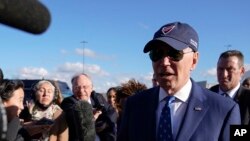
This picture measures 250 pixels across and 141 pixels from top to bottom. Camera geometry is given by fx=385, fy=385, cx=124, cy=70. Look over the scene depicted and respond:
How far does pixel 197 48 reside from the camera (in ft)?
7.61

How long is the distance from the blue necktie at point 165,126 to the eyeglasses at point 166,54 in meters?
0.23

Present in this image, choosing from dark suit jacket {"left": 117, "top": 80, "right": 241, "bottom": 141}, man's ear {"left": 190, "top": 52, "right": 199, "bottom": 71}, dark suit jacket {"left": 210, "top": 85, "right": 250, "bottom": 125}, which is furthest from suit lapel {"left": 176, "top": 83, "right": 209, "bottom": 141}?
dark suit jacket {"left": 210, "top": 85, "right": 250, "bottom": 125}

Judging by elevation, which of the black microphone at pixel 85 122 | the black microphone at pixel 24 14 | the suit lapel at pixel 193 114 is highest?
the black microphone at pixel 24 14

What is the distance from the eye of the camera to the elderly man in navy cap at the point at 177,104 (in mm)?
2082

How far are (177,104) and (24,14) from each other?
1633 millimetres

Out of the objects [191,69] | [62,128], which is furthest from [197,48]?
[62,128]

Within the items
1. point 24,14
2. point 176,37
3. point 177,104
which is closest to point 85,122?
point 177,104

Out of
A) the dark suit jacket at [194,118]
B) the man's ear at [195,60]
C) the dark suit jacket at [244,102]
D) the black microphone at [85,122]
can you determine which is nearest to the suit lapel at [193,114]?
the dark suit jacket at [194,118]

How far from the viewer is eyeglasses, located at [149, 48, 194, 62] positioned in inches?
87.1

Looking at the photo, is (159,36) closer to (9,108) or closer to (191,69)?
(191,69)

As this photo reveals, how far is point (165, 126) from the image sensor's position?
7.06ft

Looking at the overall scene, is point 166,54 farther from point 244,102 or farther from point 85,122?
point 244,102

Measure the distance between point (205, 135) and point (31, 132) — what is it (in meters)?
2.27

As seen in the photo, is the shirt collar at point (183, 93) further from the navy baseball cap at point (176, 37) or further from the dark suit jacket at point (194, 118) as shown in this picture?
the navy baseball cap at point (176, 37)
